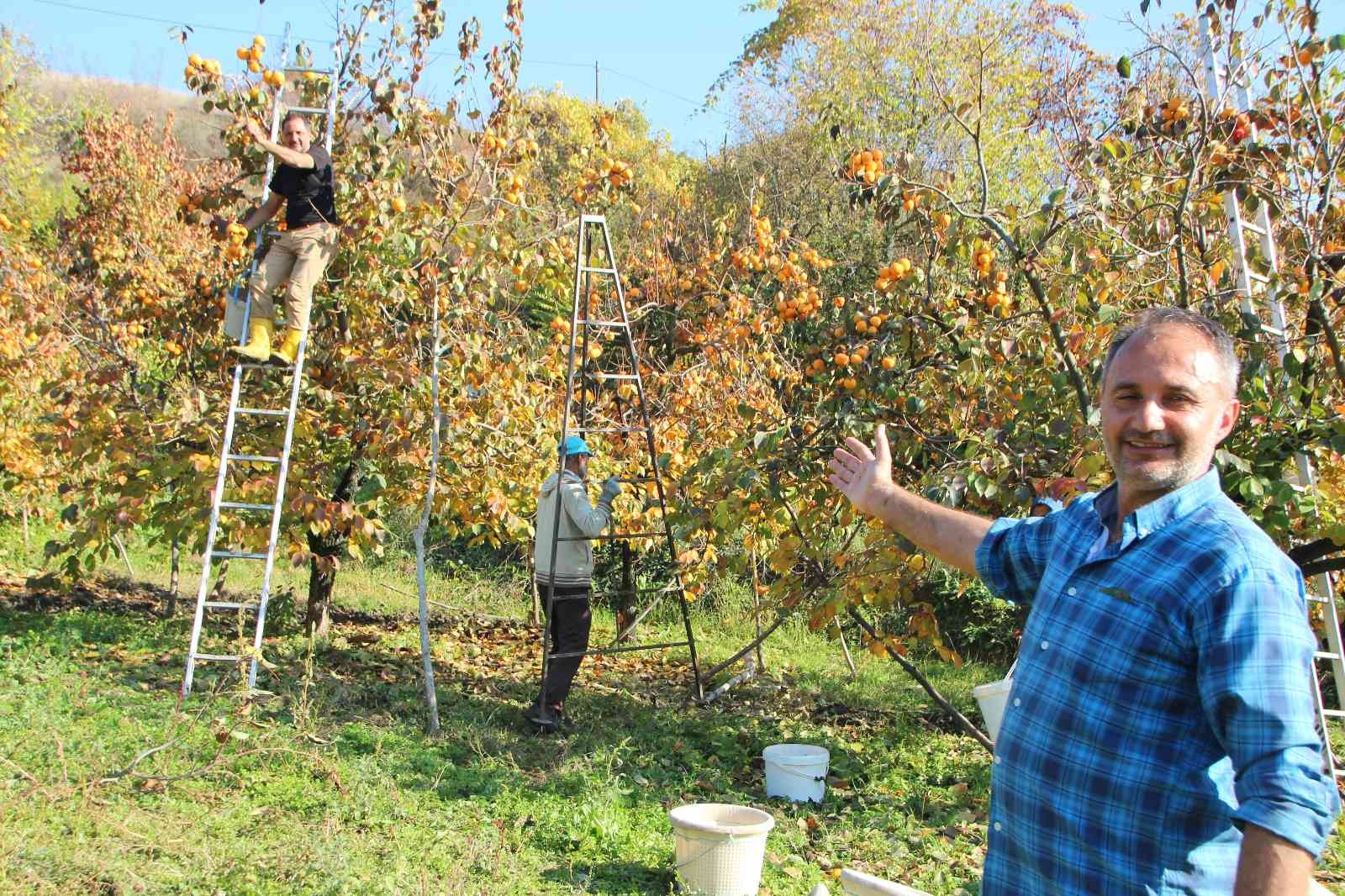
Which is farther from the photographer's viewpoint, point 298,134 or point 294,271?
point 294,271

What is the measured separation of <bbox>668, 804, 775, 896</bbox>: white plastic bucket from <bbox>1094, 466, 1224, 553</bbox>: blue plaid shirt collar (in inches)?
111

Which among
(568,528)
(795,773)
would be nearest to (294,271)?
(568,528)

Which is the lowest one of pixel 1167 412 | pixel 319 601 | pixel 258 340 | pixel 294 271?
pixel 319 601

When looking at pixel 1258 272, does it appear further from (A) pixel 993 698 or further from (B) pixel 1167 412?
(B) pixel 1167 412

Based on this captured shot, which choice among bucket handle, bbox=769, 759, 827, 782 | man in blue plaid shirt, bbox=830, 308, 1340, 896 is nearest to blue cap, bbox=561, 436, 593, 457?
bucket handle, bbox=769, 759, 827, 782

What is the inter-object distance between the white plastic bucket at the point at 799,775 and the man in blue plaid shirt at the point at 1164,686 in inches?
145

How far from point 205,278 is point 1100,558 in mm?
7015

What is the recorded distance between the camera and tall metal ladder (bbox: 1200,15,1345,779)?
188 inches

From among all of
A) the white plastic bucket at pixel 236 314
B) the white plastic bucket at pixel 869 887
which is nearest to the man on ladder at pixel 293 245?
the white plastic bucket at pixel 236 314

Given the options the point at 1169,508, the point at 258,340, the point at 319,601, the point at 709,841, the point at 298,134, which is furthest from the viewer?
the point at 319,601

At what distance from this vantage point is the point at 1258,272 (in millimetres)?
5023

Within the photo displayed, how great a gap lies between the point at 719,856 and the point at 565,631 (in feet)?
8.60

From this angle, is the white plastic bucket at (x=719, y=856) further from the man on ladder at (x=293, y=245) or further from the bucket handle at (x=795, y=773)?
the man on ladder at (x=293, y=245)

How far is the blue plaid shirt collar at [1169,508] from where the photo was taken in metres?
1.71
